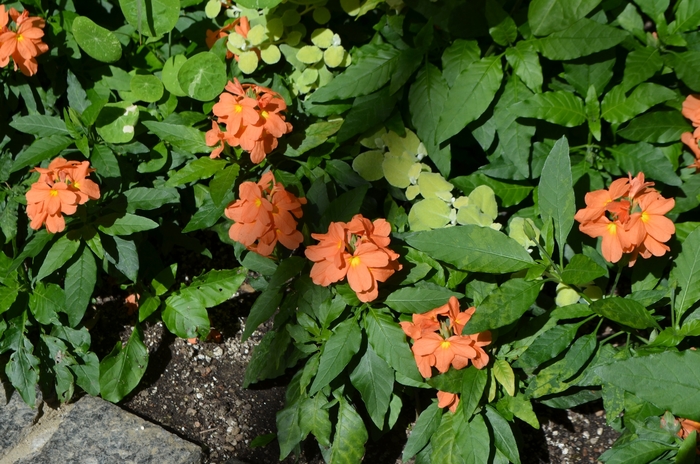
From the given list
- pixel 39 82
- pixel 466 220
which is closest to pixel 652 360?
pixel 466 220

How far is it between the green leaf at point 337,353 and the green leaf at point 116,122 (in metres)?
0.80

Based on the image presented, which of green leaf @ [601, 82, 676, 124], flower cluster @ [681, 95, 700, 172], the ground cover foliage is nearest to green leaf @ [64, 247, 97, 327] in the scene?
the ground cover foliage

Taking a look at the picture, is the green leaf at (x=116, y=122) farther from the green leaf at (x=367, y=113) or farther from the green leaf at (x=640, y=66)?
the green leaf at (x=640, y=66)

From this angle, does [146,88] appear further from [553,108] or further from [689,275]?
[689,275]

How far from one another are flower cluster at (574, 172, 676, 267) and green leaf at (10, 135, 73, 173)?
1.31 meters

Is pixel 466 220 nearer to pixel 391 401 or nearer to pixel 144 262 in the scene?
pixel 391 401

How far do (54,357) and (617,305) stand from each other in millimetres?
1513

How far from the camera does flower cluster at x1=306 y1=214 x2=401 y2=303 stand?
1.47 metres

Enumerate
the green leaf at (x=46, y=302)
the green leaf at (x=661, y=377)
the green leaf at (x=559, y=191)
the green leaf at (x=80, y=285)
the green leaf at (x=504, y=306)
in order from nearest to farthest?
the green leaf at (x=661, y=377)
the green leaf at (x=504, y=306)
the green leaf at (x=559, y=191)
the green leaf at (x=80, y=285)
the green leaf at (x=46, y=302)

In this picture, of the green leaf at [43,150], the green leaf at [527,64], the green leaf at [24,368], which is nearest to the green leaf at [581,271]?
the green leaf at [527,64]

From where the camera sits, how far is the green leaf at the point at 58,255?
172cm

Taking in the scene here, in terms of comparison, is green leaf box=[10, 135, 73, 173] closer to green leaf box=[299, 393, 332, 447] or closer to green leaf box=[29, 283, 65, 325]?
green leaf box=[29, 283, 65, 325]

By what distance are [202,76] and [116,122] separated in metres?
0.27

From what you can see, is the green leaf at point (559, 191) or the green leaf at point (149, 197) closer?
the green leaf at point (559, 191)
